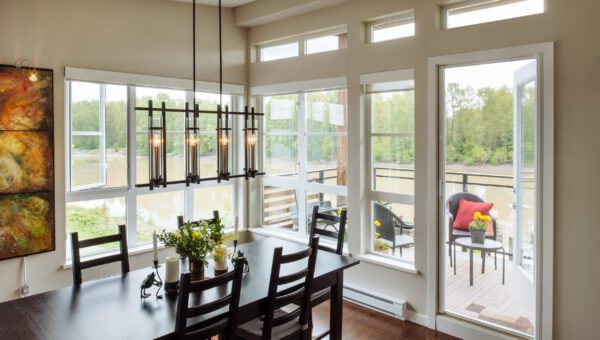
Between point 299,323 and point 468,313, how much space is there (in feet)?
5.61

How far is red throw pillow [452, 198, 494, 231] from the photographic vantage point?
11.6 ft

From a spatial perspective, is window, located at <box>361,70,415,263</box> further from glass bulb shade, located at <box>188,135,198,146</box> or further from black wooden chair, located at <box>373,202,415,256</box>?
glass bulb shade, located at <box>188,135,198,146</box>

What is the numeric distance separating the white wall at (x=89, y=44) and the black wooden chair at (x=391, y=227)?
2419mm

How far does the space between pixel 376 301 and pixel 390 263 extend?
0.40 m

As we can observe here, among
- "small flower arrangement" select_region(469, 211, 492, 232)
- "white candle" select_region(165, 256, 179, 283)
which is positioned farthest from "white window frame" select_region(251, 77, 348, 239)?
"white candle" select_region(165, 256, 179, 283)

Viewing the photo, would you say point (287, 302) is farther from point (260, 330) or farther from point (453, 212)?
point (453, 212)

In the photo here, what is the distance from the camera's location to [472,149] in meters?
3.53

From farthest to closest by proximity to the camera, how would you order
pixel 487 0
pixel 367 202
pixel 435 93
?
pixel 367 202 → pixel 435 93 → pixel 487 0

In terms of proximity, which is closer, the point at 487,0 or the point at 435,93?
the point at 487,0

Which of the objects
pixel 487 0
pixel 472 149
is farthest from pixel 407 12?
pixel 472 149

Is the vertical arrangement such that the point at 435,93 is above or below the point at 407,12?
below

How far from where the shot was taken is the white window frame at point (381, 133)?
12.9 feet

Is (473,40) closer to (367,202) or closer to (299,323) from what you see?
(367,202)

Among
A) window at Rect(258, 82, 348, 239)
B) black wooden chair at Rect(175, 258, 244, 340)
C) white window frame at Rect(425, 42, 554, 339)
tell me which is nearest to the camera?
black wooden chair at Rect(175, 258, 244, 340)
